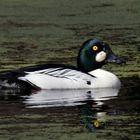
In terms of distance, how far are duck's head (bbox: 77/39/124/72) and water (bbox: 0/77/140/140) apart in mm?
429

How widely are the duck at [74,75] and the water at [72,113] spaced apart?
0.13m

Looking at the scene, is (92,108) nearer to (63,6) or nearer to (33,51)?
(33,51)

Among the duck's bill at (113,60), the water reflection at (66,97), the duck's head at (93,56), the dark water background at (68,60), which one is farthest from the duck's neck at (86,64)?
the water reflection at (66,97)

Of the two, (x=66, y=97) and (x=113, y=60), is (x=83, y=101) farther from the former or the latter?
(x=113, y=60)

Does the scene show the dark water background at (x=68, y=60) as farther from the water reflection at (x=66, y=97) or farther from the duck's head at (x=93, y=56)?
the duck's head at (x=93, y=56)

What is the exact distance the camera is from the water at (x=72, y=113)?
9.44 meters

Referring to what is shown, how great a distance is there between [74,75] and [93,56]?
0.60 m

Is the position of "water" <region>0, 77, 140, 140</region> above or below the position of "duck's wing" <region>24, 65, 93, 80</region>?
below

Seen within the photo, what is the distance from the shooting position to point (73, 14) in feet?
60.4

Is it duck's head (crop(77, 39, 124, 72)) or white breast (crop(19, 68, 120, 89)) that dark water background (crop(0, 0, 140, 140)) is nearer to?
white breast (crop(19, 68, 120, 89))

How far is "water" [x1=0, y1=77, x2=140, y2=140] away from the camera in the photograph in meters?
9.44

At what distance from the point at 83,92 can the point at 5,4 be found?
300 inches

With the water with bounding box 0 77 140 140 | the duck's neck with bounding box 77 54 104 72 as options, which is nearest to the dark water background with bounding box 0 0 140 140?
the water with bounding box 0 77 140 140

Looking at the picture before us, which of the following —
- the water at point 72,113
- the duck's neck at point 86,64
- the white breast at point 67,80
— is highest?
the duck's neck at point 86,64
